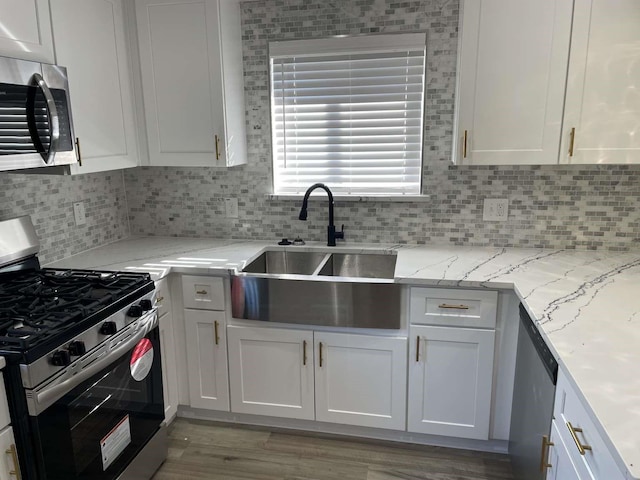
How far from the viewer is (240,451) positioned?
7.87ft

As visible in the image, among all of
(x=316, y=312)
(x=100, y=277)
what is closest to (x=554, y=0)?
(x=316, y=312)

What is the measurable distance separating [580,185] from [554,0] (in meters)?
0.93

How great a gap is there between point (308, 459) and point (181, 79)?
6.63 ft

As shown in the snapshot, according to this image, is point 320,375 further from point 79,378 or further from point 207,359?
point 79,378

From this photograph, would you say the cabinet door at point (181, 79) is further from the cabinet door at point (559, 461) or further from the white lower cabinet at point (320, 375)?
the cabinet door at point (559, 461)

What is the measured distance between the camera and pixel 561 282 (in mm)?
2027

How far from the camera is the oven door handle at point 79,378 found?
148 centimetres

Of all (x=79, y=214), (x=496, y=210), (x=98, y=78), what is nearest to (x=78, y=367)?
(x=79, y=214)

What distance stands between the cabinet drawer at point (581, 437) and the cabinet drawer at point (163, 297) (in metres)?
1.73

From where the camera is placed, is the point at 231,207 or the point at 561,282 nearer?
the point at 561,282

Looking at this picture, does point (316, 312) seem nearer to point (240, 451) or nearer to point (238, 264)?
point (238, 264)

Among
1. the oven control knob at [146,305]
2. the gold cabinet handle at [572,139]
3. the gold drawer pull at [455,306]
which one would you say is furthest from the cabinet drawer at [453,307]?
the oven control knob at [146,305]

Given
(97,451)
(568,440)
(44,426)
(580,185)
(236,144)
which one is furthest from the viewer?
(236,144)

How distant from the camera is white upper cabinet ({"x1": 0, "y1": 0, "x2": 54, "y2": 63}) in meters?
1.75
